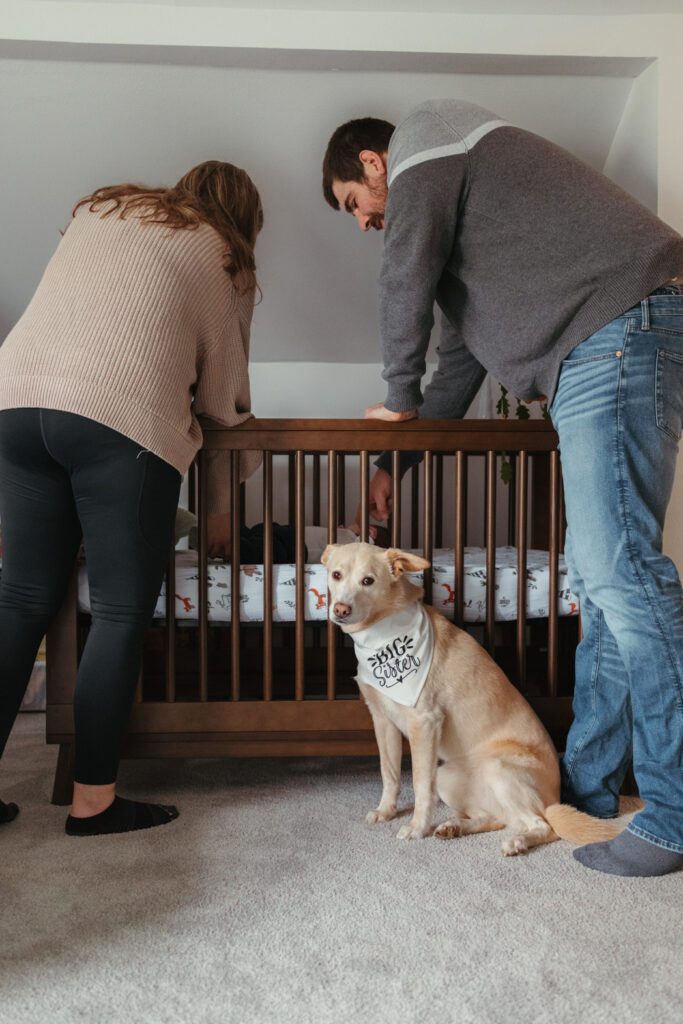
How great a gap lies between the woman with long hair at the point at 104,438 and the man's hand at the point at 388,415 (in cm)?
41

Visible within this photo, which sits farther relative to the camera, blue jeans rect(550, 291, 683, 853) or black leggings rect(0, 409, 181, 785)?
black leggings rect(0, 409, 181, 785)

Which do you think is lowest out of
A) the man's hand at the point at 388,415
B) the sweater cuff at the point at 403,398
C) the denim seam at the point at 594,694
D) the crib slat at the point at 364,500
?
the denim seam at the point at 594,694

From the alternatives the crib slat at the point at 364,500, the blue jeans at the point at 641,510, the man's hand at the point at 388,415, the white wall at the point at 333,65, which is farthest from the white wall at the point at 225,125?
the blue jeans at the point at 641,510

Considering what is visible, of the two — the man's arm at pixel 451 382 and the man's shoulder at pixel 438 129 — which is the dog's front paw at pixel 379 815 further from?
the man's shoulder at pixel 438 129

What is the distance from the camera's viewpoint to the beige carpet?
978 millimetres

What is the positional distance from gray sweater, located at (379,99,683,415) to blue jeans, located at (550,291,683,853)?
0.06 m

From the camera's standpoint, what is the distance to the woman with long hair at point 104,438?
1479mm

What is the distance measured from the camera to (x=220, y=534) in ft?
6.30

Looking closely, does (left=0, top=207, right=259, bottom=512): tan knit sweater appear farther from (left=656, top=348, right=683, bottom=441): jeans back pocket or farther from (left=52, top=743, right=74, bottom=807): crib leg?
(left=656, top=348, right=683, bottom=441): jeans back pocket

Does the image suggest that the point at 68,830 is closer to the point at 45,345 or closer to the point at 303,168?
the point at 45,345

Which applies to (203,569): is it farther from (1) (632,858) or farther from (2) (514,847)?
(1) (632,858)

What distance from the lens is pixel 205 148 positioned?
265 cm

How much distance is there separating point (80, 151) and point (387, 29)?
1.03 m

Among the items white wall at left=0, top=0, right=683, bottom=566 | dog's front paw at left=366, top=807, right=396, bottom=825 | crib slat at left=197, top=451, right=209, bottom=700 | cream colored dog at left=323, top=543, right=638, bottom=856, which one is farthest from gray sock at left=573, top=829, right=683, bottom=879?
white wall at left=0, top=0, right=683, bottom=566
